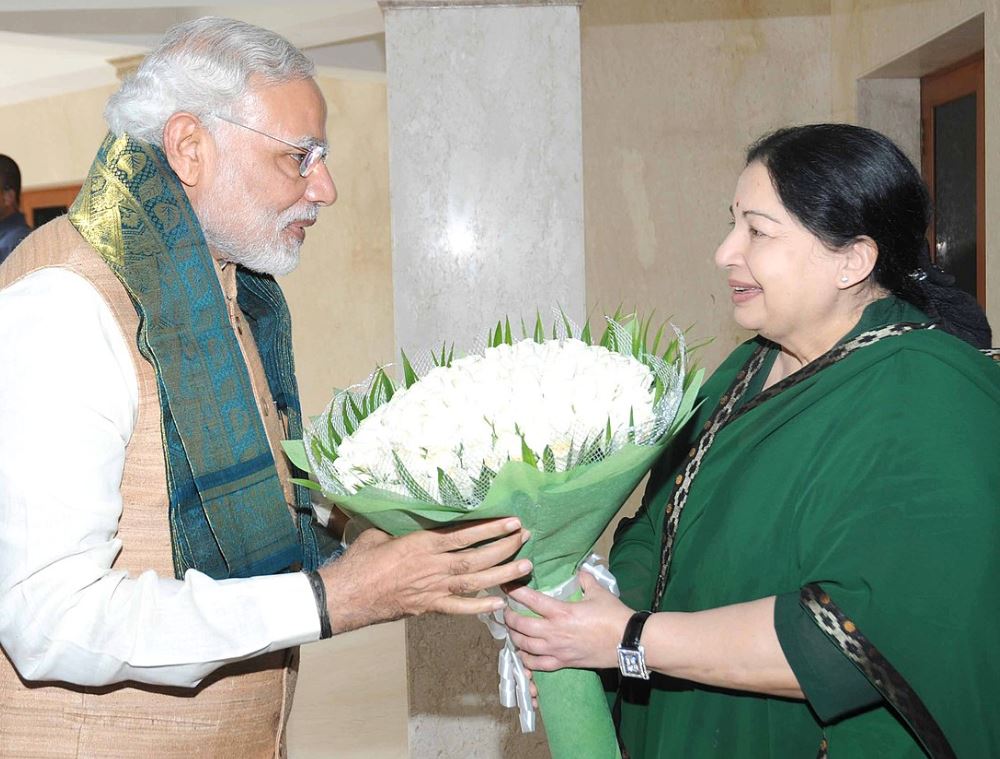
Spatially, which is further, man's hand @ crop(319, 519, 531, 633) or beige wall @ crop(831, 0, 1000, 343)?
beige wall @ crop(831, 0, 1000, 343)

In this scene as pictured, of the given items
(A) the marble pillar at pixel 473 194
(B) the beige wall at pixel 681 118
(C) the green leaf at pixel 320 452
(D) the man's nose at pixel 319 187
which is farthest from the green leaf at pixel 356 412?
(B) the beige wall at pixel 681 118

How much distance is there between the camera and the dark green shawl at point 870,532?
1785mm

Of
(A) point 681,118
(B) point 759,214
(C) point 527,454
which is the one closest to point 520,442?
(C) point 527,454

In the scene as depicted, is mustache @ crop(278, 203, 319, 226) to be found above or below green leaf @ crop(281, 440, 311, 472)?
above

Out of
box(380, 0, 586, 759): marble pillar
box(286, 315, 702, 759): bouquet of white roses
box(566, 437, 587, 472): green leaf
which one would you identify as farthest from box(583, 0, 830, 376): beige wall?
box(566, 437, 587, 472): green leaf

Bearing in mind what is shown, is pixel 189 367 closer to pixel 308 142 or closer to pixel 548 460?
pixel 308 142

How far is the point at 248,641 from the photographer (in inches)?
71.0

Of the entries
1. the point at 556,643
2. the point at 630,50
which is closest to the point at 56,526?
the point at 556,643

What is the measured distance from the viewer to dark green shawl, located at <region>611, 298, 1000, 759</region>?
5.86 feet

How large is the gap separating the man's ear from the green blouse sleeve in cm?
134

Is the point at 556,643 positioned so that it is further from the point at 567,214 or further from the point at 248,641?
the point at 567,214

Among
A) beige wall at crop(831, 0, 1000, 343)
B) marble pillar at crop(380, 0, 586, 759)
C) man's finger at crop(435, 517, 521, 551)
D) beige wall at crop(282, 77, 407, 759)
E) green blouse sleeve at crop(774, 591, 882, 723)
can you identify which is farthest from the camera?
beige wall at crop(282, 77, 407, 759)

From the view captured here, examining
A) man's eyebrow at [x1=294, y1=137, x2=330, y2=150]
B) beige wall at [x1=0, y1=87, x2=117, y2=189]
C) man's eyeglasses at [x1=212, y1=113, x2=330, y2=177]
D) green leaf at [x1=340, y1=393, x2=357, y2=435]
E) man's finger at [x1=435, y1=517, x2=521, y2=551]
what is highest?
beige wall at [x1=0, y1=87, x2=117, y2=189]

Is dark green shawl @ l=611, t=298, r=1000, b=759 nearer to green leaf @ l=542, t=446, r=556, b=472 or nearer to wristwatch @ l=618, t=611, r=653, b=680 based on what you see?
wristwatch @ l=618, t=611, r=653, b=680
